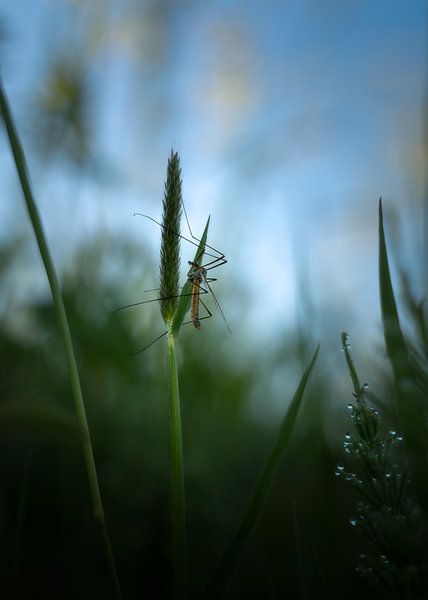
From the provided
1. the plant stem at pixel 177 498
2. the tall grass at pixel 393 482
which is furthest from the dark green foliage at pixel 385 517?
the plant stem at pixel 177 498

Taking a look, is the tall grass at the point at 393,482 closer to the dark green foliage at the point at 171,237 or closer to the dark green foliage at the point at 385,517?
the dark green foliage at the point at 385,517

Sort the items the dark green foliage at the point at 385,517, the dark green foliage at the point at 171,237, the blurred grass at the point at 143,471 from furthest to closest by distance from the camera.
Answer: the blurred grass at the point at 143,471, the dark green foliage at the point at 171,237, the dark green foliage at the point at 385,517

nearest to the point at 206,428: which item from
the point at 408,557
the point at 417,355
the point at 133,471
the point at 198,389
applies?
the point at 198,389

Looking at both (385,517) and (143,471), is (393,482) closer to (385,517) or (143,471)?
(385,517)

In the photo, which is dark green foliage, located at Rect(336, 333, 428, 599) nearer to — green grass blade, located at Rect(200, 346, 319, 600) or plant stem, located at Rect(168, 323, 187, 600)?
green grass blade, located at Rect(200, 346, 319, 600)

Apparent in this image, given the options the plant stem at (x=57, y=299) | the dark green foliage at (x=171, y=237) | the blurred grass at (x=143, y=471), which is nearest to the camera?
the plant stem at (x=57, y=299)

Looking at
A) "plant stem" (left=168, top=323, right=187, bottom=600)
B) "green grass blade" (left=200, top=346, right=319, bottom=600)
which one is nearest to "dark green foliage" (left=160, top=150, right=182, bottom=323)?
"plant stem" (left=168, top=323, right=187, bottom=600)
